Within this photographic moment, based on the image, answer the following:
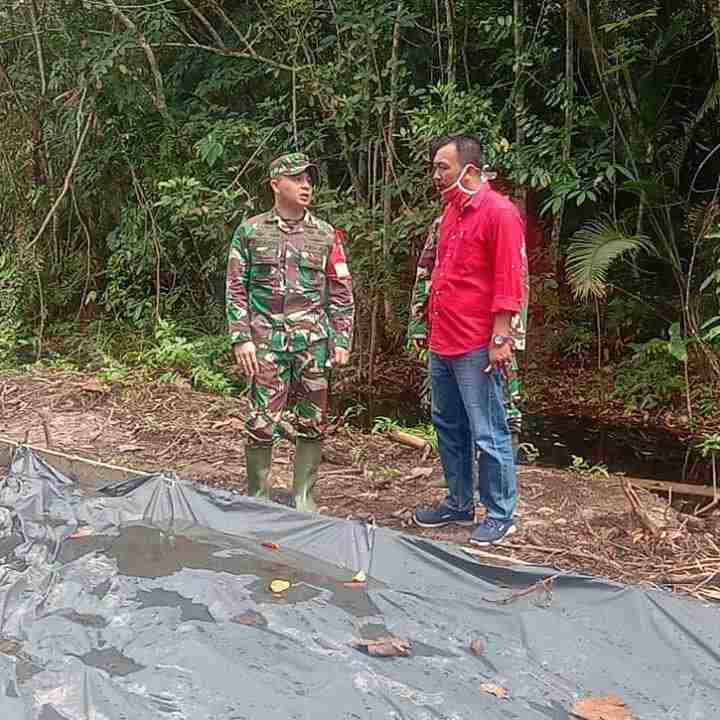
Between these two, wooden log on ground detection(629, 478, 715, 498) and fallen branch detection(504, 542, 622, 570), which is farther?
wooden log on ground detection(629, 478, 715, 498)

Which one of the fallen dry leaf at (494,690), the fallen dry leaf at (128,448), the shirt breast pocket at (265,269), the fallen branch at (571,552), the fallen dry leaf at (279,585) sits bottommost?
the fallen dry leaf at (128,448)

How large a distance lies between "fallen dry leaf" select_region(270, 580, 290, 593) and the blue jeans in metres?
0.94

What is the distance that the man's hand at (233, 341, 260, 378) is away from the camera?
146 inches

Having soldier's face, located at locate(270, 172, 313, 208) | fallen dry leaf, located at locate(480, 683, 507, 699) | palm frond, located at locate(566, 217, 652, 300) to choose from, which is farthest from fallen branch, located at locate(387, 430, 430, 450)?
fallen dry leaf, located at locate(480, 683, 507, 699)

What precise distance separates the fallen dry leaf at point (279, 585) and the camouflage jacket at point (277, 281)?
3.58ft

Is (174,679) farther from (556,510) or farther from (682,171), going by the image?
(682,171)

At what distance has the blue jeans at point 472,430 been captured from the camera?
3.45 meters

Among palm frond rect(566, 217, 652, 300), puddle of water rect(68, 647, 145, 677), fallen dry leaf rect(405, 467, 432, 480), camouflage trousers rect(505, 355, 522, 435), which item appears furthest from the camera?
palm frond rect(566, 217, 652, 300)

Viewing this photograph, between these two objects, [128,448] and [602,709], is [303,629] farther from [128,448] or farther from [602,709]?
[128,448]

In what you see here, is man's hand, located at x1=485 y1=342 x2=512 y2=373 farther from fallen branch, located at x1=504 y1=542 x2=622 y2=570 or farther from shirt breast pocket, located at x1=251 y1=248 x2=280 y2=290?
shirt breast pocket, located at x1=251 y1=248 x2=280 y2=290

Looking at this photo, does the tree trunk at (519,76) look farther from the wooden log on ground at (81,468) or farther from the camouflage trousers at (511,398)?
the wooden log on ground at (81,468)

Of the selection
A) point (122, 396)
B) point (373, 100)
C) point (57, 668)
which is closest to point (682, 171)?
point (373, 100)

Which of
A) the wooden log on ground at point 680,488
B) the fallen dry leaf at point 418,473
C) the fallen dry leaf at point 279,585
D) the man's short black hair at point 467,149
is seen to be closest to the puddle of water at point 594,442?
the wooden log on ground at point 680,488

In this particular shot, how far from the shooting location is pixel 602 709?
7.48 feet
